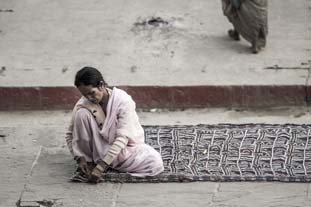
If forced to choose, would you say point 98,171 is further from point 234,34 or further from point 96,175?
point 234,34

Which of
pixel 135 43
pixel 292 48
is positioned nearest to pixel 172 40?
pixel 135 43

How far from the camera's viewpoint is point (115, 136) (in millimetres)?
6578

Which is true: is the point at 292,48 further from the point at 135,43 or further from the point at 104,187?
the point at 104,187

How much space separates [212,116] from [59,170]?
5.12 feet

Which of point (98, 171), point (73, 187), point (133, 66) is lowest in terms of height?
point (73, 187)

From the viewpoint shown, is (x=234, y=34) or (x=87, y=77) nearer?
(x=87, y=77)

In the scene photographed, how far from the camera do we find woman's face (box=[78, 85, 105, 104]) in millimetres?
6402

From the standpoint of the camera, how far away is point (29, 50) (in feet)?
28.8

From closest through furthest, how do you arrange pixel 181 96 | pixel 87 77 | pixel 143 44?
1. pixel 87 77
2. pixel 181 96
3. pixel 143 44

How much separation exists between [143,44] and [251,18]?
41.7 inches

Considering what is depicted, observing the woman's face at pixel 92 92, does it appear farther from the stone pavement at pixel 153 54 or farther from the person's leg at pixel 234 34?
the person's leg at pixel 234 34

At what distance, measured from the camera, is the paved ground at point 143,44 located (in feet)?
26.8

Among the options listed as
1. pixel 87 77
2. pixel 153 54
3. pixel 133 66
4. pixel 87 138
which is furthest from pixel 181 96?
pixel 87 77

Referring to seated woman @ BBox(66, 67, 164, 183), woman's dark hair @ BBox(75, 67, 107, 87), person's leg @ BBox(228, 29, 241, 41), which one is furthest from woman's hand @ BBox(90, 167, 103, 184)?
person's leg @ BBox(228, 29, 241, 41)
